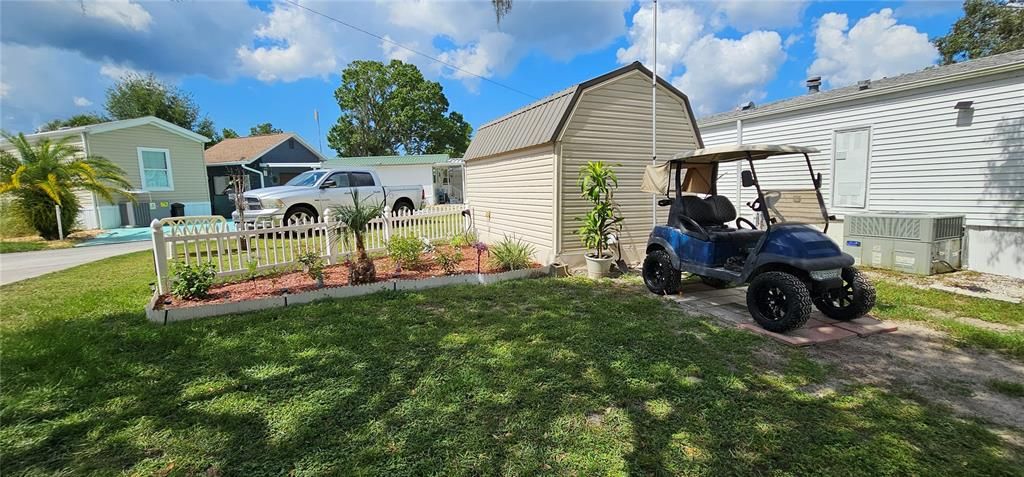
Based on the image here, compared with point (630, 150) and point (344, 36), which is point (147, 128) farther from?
point (630, 150)

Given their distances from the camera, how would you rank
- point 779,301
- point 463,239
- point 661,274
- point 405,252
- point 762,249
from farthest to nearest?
point 463,239 < point 405,252 < point 661,274 < point 762,249 < point 779,301

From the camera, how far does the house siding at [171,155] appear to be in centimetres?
1362

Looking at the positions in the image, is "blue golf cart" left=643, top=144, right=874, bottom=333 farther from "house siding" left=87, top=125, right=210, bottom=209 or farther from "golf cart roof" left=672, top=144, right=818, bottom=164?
"house siding" left=87, top=125, right=210, bottom=209

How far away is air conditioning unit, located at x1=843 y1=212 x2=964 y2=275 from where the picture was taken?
642cm

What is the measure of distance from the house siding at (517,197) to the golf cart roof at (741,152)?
220 cm

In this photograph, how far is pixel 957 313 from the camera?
4.63 meters

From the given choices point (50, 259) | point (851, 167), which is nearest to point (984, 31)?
point (851, 167)

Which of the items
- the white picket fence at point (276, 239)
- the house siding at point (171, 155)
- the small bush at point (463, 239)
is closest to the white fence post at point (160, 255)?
the white picket fence at point (276, 239)

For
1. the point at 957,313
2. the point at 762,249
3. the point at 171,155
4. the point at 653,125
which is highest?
the point at 171,155

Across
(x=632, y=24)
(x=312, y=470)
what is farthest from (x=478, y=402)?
(x=632, y=24)

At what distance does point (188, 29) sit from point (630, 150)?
799 centimetres

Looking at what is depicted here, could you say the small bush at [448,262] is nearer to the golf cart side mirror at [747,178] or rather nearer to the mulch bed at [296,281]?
the mulch bed at [296,281]

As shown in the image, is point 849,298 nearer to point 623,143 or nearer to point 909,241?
point 909,241

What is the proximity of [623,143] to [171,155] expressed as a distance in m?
16.6
